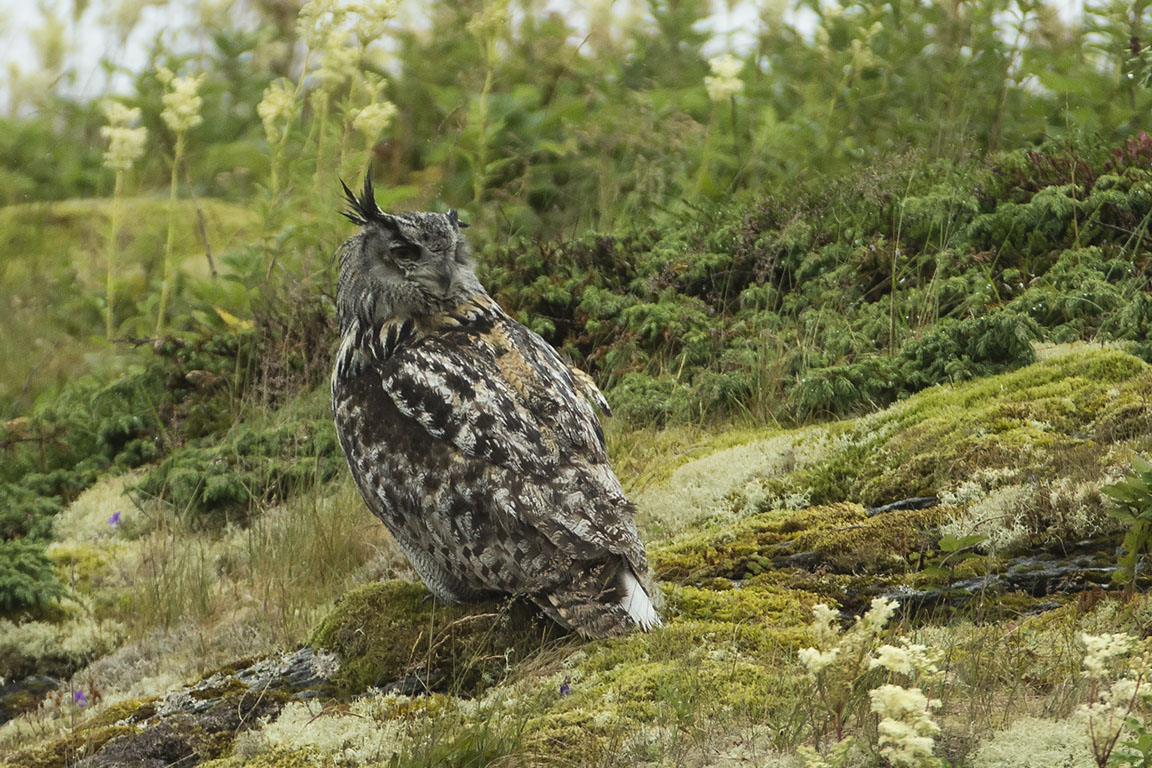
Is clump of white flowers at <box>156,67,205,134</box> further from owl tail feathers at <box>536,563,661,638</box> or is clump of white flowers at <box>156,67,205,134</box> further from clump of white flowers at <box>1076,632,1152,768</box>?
clump of white flowers at <box>1076,632,1152,768</box>

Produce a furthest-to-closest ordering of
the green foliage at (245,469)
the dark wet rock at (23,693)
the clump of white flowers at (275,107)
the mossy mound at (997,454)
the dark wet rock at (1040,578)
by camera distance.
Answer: the clump of white flowers at (275,107) < the green foliage at (245,469) < the dark wet rock at (23,693) < the mossy mound at (997,454) < the dark wet rock at (1040,578)

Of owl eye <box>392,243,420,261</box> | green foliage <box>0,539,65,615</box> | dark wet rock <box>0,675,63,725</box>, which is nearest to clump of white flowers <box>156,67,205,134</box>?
green foliage <box>0,539,65,615</box>

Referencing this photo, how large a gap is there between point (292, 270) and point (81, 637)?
13.2ft

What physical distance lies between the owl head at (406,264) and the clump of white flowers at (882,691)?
2.50 metres

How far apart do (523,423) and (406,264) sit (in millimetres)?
981

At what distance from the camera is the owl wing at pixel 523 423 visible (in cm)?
471

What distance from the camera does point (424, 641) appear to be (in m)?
5.05

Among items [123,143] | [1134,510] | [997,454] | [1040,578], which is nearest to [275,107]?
[123,143]

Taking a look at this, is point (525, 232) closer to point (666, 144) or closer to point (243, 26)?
point (666, 144)

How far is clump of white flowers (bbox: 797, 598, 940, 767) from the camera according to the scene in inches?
115

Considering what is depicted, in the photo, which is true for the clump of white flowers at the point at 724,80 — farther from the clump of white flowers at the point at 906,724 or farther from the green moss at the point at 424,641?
the clump of white flowers at the point at 906,724

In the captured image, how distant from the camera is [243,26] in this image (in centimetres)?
1495

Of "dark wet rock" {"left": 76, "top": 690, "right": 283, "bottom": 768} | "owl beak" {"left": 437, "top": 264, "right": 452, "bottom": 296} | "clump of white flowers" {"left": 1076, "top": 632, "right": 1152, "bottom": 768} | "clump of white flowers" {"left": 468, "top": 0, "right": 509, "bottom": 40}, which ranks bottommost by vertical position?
"dark wet rock" {"left": 76, "top": 690, "right": 283, "bottom": 768}

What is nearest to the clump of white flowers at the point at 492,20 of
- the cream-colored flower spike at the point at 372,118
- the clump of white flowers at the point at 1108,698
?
the cream-colored flower spike at the point at 372,118
